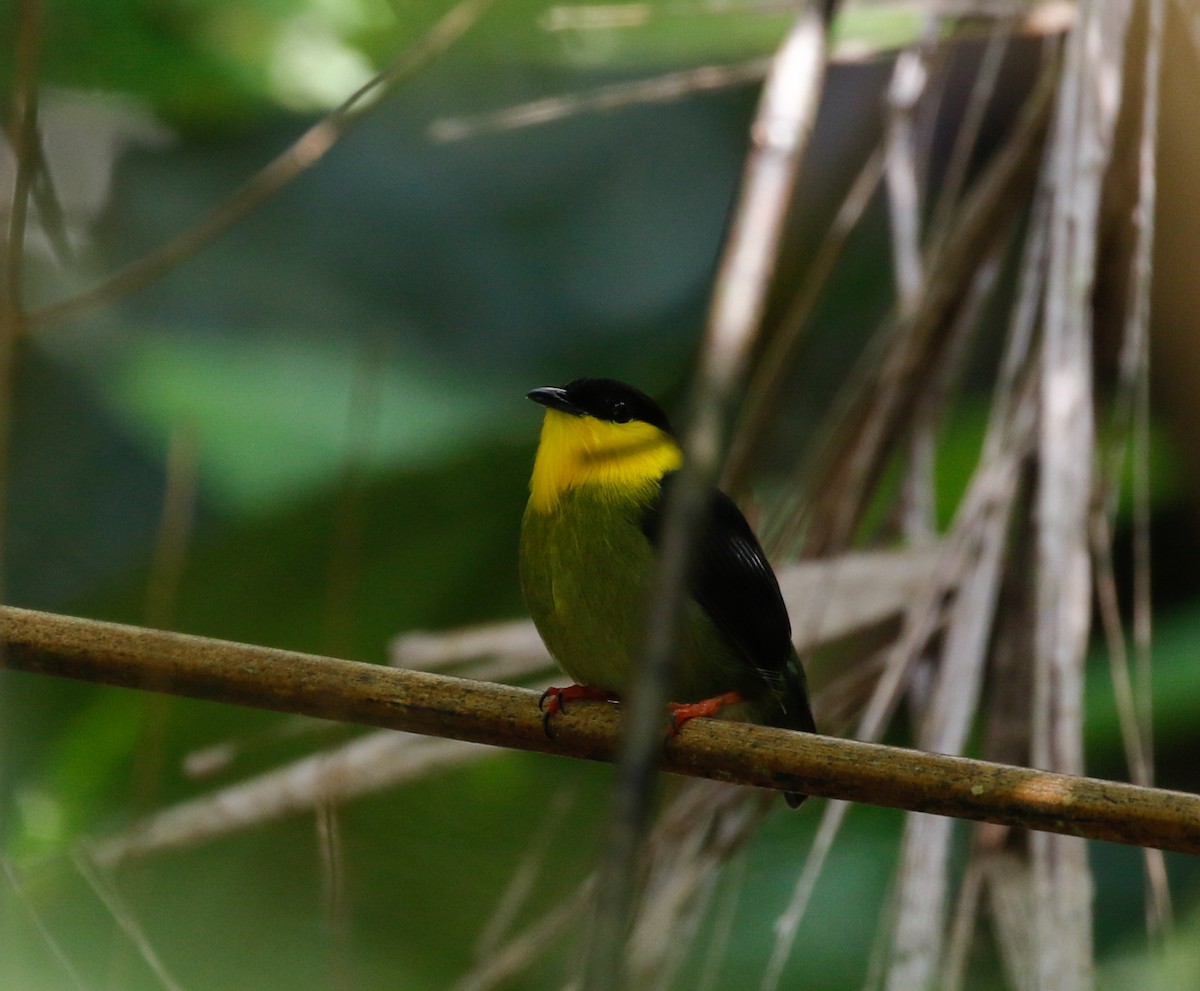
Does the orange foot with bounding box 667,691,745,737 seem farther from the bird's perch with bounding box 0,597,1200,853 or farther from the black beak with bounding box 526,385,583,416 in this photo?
the black beak with bounding box 526,385,583,416

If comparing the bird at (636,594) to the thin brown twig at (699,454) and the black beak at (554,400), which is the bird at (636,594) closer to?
A: the black beak at (554,400)

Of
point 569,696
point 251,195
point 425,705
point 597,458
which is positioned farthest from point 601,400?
point 425,705

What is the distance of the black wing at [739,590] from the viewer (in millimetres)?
2242

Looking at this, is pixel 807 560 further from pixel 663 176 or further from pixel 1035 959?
pixel 663 176

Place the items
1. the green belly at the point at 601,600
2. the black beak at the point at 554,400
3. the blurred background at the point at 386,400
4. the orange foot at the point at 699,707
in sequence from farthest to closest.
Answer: the blurred background at the point at 386,400 → the black beak at the point at 554,400 → the green belly at the point at 601,600 → the orange foot at the point at 699,707

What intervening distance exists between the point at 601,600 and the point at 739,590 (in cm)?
24

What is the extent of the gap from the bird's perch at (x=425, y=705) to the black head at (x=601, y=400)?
981 millimetres

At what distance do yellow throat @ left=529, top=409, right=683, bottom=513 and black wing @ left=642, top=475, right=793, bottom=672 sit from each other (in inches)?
5.4

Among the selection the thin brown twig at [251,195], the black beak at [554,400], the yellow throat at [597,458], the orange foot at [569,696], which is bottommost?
the orange foot at [569,696]

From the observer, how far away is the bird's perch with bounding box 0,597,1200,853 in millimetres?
1454

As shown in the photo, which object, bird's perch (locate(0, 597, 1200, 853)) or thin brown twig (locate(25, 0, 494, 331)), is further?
thin brown twig (locate(25, 0, 494, 331))

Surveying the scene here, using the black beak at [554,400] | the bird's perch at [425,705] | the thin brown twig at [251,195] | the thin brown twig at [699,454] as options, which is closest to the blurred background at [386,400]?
the bird's perch at [425,705]

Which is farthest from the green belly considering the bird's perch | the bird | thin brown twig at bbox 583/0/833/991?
thin brown twig at bbox 583/0/833/991

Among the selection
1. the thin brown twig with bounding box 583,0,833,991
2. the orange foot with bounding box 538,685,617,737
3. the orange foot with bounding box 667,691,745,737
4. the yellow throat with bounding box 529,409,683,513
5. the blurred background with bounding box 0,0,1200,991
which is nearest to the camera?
the thin brown twig with bounding box 583,0,833,991
